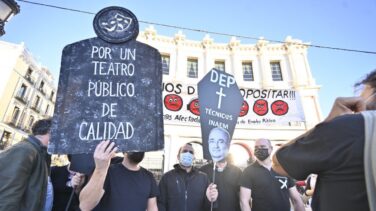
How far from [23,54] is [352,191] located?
108 feet

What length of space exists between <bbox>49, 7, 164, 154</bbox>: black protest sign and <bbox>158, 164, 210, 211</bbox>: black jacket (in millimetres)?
1537

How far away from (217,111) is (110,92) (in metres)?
1.80

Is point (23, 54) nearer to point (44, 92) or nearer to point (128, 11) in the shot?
point (44, 92)

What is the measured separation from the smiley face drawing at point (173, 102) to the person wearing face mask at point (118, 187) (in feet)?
→ 10.9

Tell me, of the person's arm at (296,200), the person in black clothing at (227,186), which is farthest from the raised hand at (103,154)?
the person's arm at (296,200)

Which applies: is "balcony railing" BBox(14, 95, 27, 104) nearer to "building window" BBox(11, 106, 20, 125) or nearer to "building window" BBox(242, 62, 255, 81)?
"building window" BBox(11, 106, 20, 125)

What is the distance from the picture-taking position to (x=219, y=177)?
3.43 metres

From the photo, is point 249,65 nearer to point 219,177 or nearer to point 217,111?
point 217,111

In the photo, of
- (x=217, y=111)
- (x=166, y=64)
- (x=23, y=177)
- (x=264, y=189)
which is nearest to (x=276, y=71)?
(x=166, y=64)

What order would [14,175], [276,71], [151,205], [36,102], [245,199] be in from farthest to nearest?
[36,102]
[276,71]
[245,199]
[151,205]
[14,175]

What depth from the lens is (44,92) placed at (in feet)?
103

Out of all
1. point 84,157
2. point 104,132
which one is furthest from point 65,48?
point 84,157

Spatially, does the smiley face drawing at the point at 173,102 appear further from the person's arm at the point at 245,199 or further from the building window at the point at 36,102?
the building window at the point at 36,102

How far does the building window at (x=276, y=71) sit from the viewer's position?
18.1m
